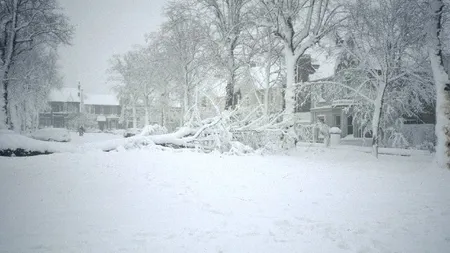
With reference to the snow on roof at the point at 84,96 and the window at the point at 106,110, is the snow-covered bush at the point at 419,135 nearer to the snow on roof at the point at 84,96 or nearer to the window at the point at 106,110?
the snow on roof at the point at 84,96

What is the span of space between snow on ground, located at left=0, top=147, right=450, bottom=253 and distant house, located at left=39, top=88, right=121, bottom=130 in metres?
75.6

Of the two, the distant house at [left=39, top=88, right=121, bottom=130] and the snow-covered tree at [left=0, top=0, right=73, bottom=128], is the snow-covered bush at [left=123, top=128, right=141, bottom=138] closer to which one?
the snow-covered tree at [left=0, top=0, right=73, bottom=128]

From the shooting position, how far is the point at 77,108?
80.1 m

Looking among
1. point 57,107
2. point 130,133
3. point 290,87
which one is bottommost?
point 130,133

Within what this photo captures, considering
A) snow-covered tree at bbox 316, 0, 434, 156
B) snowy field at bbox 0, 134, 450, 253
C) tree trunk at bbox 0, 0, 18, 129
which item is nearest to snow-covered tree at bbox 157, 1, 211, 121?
tree trunk at bbox 0, 0, 18, 129

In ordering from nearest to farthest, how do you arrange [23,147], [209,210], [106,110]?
[209,210] < [23,147] < [106,110]

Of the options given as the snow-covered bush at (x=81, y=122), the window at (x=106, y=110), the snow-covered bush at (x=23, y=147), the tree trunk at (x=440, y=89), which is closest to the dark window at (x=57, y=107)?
the window at (x=106, y=110)

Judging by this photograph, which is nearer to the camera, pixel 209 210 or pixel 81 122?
pixel 209 210

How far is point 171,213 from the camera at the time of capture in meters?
4.33

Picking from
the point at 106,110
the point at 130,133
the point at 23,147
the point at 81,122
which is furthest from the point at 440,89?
the point at 106,110

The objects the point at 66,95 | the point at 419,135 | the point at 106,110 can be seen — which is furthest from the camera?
the point at 106,110

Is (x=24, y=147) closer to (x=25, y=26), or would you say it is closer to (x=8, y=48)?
(x=8, y=48)

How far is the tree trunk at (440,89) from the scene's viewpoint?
9336 mm

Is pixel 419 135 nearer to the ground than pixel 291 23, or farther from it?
nearer to the ground
